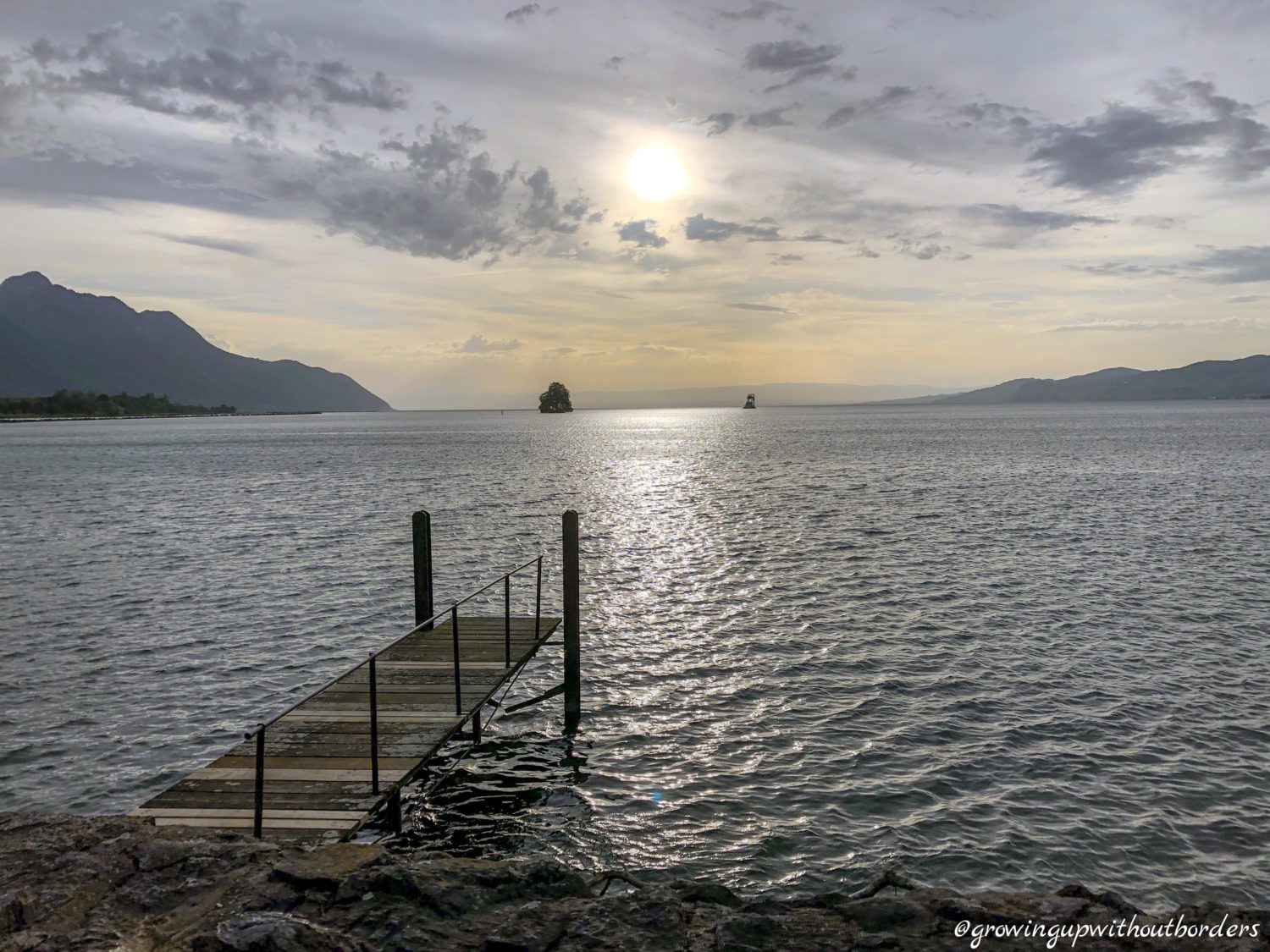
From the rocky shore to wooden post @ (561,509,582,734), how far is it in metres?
7.93

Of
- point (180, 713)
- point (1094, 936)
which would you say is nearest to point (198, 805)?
point (180, 713)

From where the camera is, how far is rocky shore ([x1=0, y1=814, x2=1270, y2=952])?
6.94 m

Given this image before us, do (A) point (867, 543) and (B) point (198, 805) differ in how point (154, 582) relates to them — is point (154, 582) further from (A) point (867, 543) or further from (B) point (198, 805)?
(A) point (867, 543)

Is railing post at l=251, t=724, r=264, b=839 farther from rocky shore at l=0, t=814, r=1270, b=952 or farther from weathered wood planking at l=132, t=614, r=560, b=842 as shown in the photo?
rocky shore at l=0, t=814, r=1270, b=952

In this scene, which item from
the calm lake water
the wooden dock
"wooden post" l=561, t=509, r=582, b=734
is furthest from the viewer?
"wooden post" l=561, t=509, r=582, b=734

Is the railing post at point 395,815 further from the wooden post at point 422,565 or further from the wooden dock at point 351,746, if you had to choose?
the wooden post at point 422,565

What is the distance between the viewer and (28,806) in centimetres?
1291

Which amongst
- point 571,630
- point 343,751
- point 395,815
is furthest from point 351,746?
point 571,630

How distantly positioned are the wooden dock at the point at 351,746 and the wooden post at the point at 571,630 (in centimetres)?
5

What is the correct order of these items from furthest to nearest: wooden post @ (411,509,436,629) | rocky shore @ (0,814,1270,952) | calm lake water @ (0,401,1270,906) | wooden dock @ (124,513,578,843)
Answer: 1. wooden post @ (411,509,436,629)
2. calm lake water @ (0,401,1270,906)
3. wooden dock @ (124,513,578,843)
4. rocky shore @ (0,814,1270,952)

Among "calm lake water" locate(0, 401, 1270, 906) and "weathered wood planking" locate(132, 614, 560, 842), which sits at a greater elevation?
"weathered wood planking" locate(132, 614, 560, 842)

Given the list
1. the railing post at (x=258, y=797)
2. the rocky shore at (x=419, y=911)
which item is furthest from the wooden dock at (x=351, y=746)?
the rocky shore at (x=419, y=911)

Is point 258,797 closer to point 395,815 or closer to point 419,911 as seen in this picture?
point 419,911

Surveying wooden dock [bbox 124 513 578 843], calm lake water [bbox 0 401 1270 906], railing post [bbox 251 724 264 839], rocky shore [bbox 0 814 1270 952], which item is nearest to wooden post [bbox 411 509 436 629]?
wooden dock [bbox 124 513 578 843]
